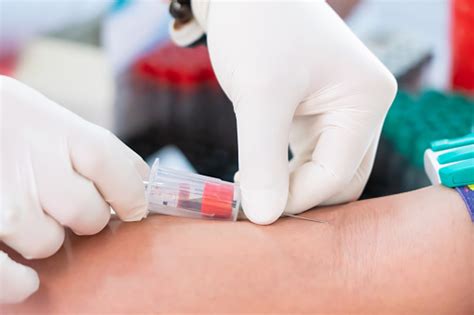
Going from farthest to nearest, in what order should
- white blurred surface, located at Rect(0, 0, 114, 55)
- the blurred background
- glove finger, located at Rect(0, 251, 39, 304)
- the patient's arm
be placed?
white blurred surface, located at Rect(0, 0, 114, 55) → the blurred background → the patient's arm → glove finger, located at Rect(0, 251, 39, 304)

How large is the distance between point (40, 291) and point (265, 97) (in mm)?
515

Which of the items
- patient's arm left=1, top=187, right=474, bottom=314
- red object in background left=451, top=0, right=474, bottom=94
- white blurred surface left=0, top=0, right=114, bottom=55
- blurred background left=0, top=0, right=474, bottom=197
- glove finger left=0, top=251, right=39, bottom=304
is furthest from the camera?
white blurred surface left=0, top=0, right=114, bottom=55

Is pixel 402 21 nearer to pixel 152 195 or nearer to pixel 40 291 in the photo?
pixel 152 195

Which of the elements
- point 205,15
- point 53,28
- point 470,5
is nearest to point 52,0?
point 53,28

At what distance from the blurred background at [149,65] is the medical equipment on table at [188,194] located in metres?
1.09

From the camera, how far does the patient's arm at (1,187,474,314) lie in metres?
0.96

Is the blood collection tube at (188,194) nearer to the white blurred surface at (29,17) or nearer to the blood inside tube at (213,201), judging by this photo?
the blood inside tube at (213,201)

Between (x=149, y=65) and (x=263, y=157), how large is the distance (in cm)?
152

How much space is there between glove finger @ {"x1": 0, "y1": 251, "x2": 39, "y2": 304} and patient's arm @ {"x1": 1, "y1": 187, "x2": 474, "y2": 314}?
0.07 metres

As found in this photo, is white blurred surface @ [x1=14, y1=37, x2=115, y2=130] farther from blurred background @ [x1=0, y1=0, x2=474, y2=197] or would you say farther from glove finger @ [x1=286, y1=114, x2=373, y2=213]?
glove finger @ [x1=286, y1=114, x2=373, y2=213]

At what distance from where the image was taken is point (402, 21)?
2.71 metres

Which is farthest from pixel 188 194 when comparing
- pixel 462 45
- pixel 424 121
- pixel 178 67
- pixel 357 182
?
pixel 178 67

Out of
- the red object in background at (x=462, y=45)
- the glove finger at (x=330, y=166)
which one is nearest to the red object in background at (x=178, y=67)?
the red object in background at (x=462, y=45)

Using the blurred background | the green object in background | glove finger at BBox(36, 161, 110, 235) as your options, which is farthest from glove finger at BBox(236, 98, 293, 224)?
the blurred background
